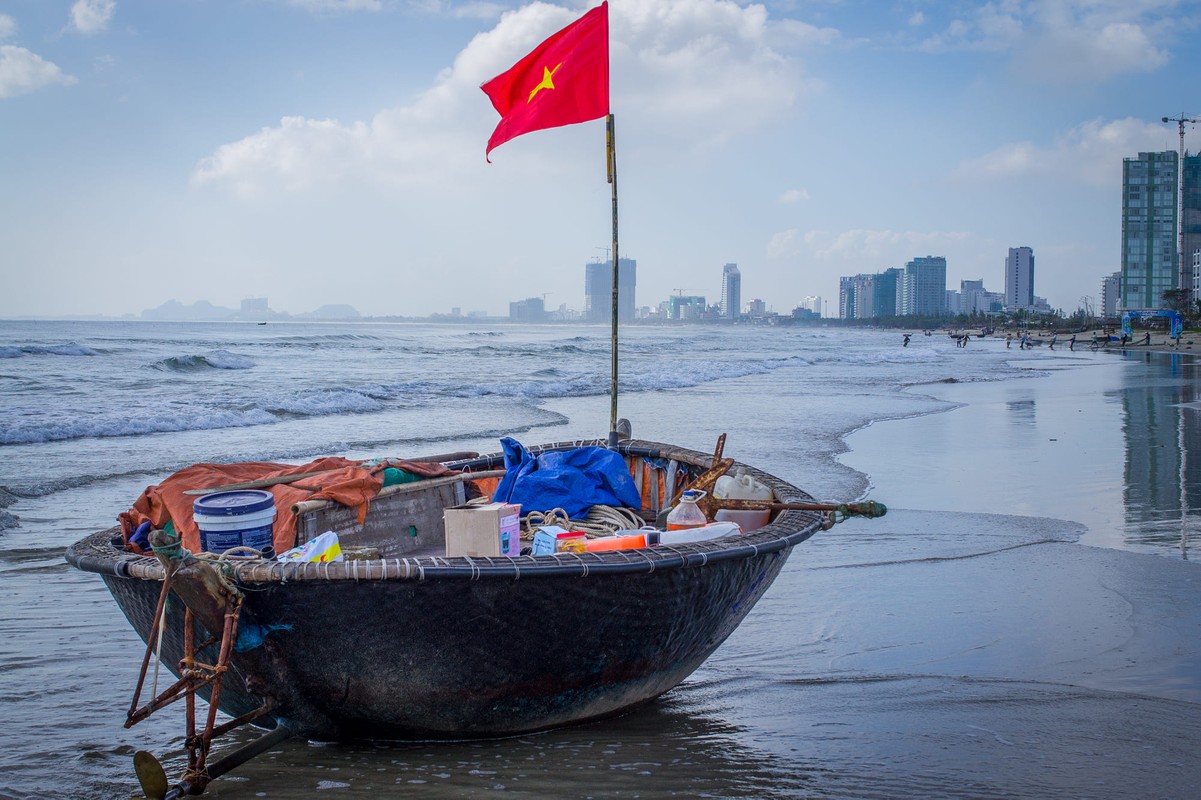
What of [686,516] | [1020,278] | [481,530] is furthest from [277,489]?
[1020,278]

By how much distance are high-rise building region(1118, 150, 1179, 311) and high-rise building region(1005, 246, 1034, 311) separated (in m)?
55.6

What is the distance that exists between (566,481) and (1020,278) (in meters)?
211

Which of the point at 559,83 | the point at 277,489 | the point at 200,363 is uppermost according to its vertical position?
the point at 559,83

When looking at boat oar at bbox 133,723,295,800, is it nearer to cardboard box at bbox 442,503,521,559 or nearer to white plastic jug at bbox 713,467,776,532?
cardboard box at bbox 442,503,521,559

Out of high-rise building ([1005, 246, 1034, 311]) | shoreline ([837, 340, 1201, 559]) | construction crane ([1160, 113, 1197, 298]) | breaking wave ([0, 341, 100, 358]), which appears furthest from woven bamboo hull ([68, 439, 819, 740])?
high-rise building ([1005, 246, 1034, 311])

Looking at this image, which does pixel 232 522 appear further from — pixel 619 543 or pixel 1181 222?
pixel 1181 222

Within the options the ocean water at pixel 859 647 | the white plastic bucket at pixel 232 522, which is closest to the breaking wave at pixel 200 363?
the ocean water at pixel 859 647

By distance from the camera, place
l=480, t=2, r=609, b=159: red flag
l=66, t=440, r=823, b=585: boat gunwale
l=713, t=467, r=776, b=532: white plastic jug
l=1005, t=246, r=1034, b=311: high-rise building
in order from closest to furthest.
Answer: l=66, t=440, r=823, b=585: boat gunwale → l=713, t=467, r=776, b=532: white plastic jug → l=480, t=2, r=609, b=159: red flag → l=1005, t=246, r=1034, b=311: high-rise building

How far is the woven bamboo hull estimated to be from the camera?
3.04 meters

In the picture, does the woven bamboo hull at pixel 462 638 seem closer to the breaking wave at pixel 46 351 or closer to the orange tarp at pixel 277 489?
the orange tarp at pixel 277 489

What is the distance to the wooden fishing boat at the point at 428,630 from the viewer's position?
9.75ft

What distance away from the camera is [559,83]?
5.86 meters

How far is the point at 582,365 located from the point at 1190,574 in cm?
3451

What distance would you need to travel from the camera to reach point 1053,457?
456 inches
